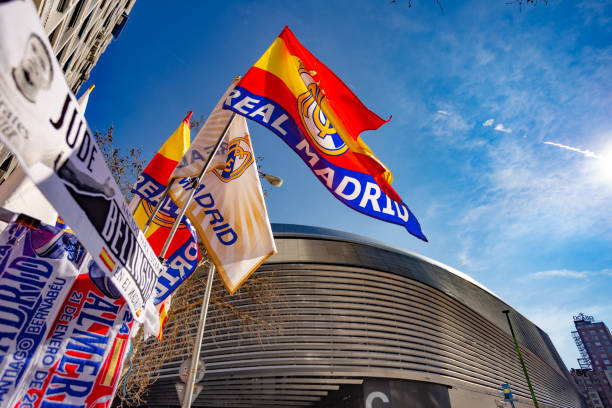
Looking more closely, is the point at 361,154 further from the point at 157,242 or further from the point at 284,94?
the point at 157,242

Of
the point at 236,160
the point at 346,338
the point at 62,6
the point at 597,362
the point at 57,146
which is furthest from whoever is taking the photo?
the point at 597,362

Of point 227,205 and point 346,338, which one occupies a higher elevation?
point 346,338

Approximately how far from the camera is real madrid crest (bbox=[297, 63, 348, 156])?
4.79 meters

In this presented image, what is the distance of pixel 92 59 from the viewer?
53.9ft

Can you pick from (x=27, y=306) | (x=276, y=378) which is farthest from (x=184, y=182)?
(x=276, y=378)

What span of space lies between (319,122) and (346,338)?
70.7 ft

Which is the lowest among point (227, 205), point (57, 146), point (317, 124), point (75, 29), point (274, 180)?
point (57, 146)

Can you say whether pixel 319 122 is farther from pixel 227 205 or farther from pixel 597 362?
pixel 597 362

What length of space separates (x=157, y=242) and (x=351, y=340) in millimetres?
20855

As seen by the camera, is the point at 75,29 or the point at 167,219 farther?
the point at 75,29

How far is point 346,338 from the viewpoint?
23234 millimetres

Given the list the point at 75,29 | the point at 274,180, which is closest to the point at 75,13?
the point at 75,29

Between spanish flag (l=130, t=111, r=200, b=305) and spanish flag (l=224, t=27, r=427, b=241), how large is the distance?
7.15 ft

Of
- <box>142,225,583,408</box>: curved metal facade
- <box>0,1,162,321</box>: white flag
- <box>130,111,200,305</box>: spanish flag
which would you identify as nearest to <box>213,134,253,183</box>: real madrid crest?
<box>130,111,200,305</box>: spanish flag
